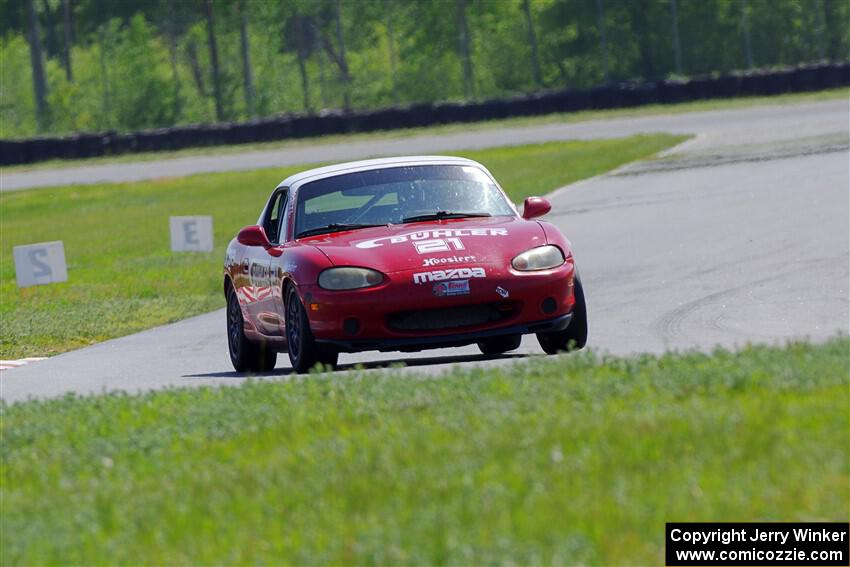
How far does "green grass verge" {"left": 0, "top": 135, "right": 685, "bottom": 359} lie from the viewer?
53.5 ft

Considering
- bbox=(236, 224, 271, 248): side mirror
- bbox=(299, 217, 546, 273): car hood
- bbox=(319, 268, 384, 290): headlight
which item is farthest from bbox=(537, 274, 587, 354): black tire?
bbox=(236, 224, 271, 248): side mirror

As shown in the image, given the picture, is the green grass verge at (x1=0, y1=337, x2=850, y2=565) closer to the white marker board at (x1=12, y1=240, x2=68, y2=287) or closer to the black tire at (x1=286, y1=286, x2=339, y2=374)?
the black tire at (x1=286, y1=286, x2=339, y2=374)

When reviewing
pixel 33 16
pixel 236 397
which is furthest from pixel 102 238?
pixel 33 16

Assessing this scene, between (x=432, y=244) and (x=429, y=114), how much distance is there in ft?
147

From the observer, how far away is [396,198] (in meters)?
10.9

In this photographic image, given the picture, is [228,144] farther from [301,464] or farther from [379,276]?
[301,464]

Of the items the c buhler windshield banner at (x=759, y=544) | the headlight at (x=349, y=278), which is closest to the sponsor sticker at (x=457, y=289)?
the headlight at (x=349, y=278)

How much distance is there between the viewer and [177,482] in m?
5.81

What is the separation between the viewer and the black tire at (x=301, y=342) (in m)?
9.78

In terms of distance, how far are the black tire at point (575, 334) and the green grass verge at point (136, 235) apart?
571 centimetres

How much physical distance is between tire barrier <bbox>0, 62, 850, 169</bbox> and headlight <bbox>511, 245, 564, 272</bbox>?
136 feet

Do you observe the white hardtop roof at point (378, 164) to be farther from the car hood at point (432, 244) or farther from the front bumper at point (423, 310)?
the front bumper at point (423, 310)

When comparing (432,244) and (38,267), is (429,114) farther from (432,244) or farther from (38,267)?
(432,244)

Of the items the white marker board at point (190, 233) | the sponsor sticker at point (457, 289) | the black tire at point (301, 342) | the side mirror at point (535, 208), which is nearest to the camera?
the sponsor sticker at point (457, 289)
